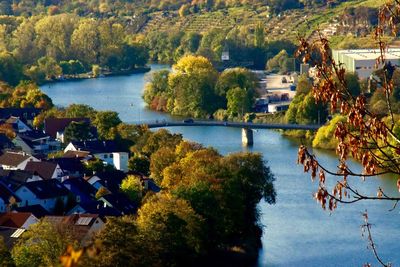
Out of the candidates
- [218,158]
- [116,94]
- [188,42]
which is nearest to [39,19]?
[188,42]

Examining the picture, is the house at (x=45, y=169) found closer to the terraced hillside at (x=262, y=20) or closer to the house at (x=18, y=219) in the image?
the house at (x=18, y=219)

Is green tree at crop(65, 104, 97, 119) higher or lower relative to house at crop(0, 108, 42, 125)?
higher

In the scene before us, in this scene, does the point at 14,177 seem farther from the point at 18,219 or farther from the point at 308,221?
the point at 308,221

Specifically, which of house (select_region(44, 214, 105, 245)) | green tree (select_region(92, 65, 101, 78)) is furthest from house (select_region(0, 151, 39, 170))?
green tree (select_region(92, 65, 101, 78))

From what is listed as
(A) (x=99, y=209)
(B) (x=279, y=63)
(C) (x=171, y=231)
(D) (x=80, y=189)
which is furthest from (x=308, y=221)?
(B) (x=279, y=63)

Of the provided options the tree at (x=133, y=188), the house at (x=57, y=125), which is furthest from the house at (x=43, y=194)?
the house at (x=57, y=125)

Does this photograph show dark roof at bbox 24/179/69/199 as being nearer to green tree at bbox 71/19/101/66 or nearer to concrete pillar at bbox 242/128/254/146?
concrete pillar at bbox 242/128/254/146
